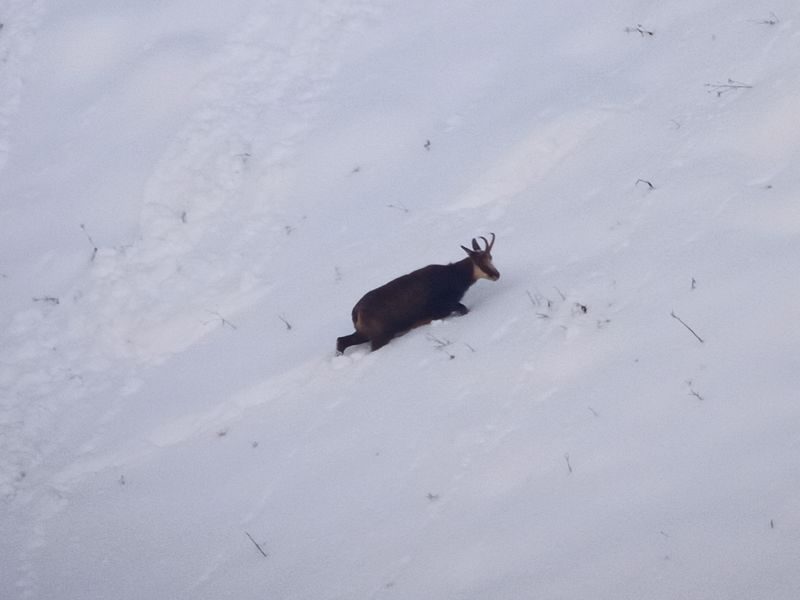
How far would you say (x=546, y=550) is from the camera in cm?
519

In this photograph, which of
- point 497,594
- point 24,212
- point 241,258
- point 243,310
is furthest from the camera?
point 24,212

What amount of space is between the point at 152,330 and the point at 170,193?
2298mm

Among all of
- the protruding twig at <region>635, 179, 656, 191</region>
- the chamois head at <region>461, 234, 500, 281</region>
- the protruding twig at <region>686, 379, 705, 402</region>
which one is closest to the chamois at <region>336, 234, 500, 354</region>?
the chamois head at <region>461, 234, 500, 281</region>

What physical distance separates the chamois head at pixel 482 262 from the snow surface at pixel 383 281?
18 centimetres

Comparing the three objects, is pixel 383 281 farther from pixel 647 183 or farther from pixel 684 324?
pixel 684 324

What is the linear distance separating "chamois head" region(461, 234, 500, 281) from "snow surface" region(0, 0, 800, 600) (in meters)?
0.18

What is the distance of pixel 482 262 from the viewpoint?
8.50m

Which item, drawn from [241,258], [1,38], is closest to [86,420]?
[241,258]

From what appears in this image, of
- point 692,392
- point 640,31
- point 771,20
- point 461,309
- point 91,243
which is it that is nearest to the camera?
point 692,392

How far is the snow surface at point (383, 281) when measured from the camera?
5.43 meters

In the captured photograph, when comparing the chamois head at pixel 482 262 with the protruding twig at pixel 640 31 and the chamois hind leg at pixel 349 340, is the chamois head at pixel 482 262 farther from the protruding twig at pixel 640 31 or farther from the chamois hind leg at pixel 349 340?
the protruding twig at pixel 640 31

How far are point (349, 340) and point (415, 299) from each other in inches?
27.8

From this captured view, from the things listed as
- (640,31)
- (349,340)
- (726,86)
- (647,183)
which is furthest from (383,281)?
(640,31)

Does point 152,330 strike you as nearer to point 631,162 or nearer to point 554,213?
point 554,213
